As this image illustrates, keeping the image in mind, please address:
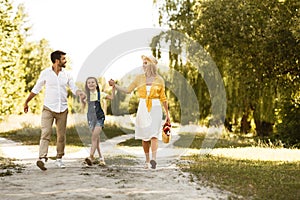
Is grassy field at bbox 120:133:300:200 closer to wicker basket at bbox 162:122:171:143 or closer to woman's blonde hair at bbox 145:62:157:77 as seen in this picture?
wicker basket at bbox 162:122:171:143

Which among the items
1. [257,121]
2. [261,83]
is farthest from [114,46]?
[257,121]

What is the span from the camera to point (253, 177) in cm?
866

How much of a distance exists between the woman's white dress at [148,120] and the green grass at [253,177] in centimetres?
95

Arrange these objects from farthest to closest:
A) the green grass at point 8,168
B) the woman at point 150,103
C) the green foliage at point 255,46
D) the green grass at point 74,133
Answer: the green grass at point 74,133 → the green foliage at point 255,46 → the woman at point 150,103 → the green grass at point 8,168

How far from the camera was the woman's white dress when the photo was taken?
10.2 m

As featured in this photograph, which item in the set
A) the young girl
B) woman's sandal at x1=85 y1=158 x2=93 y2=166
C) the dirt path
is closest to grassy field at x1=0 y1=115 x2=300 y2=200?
the dirt path

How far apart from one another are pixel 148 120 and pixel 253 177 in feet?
8.29

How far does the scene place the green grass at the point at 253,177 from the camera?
729cm

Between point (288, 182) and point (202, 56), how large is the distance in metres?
17.8

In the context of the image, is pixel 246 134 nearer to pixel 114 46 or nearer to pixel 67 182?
pixel 114 46

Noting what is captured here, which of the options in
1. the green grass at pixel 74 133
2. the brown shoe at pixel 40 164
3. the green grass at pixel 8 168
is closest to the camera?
the green grass at pixel 8 168

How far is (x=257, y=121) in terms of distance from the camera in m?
28.2

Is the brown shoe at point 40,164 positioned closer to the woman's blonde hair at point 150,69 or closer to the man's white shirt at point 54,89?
the man's white shirt at point 54,89

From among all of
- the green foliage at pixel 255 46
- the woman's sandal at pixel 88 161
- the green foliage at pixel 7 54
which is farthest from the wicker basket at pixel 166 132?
the green foliage at pixel 7 54
